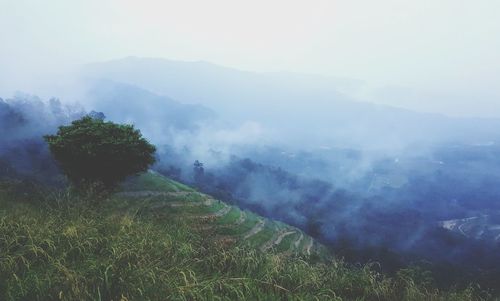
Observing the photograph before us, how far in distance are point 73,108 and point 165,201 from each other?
430 ft

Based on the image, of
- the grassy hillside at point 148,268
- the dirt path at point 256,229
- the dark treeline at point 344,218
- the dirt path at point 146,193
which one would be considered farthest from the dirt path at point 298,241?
the grassy hillside at point 148,268

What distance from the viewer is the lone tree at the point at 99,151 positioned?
4019 cm

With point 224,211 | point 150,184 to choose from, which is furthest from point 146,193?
point 224,211

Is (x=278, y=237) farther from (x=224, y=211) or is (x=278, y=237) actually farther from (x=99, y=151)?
(x=99, y=151)

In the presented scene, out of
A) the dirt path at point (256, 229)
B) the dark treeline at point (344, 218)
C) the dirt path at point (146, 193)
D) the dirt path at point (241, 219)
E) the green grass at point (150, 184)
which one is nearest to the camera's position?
the dirt path at point (256, 229)

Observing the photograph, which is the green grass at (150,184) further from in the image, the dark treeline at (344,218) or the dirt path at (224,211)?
the dark treeline at (344,218)

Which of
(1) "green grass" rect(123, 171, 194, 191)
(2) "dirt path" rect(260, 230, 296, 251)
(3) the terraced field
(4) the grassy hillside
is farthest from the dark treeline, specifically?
(4) the grassy hillside

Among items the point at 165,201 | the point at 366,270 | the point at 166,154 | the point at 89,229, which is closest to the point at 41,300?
the point at 89,229

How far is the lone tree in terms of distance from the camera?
132ft

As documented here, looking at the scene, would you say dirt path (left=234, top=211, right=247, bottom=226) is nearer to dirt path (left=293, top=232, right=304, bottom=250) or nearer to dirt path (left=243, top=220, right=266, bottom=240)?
dirt path (left=243, top=220, right=266, bottom=240)

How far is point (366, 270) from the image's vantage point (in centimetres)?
1152

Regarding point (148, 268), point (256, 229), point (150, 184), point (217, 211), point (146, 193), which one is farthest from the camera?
point (150, 184)

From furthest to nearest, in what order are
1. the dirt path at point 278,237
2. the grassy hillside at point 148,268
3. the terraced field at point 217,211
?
the dirt path at point 278,237 < the terraced field at point 217,211 < the grassy hillside at point 148,268

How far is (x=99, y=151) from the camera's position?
40031 millimetres
